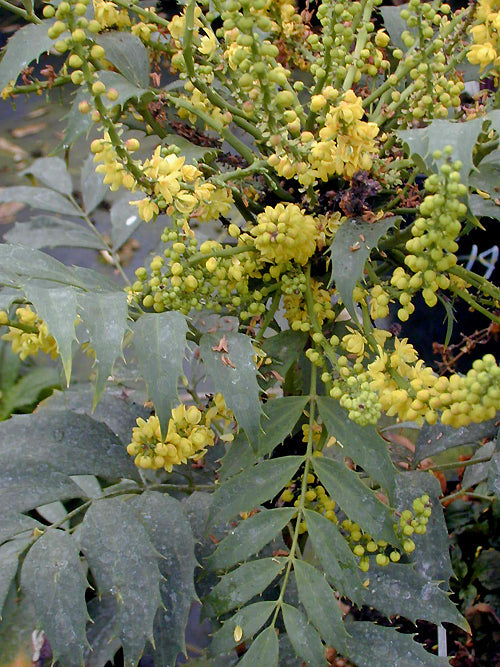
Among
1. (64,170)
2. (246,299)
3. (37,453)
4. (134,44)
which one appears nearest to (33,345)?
(37,453)

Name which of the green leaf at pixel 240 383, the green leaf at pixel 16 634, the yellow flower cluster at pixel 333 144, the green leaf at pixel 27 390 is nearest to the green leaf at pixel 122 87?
the yellow flower cluster at pixel 333 144

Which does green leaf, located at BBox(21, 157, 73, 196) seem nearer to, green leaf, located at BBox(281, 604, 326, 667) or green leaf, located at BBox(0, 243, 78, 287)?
green leaf, located at BBox(0, 243, 78, 287)

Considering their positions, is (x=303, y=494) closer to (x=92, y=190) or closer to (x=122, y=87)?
(x=122, y=87)

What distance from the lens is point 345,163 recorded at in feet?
2.15

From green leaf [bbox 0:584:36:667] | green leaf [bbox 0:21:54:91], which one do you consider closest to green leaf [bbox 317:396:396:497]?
green leaf [bbox 0:21:54:91]

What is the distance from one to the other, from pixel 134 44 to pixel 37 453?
18.3 inches

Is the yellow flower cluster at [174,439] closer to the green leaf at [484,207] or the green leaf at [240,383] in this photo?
the green leaf at [240,383]

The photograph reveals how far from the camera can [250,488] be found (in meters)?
0.70

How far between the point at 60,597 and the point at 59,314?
30 cm

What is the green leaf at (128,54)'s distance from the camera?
75 centimetres

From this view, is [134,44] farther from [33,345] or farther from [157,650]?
[157,650]

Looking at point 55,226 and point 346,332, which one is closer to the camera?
point 346,332

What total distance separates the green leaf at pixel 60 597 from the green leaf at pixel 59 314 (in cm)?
24

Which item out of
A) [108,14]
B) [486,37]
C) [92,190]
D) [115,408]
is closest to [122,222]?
[92,190]
